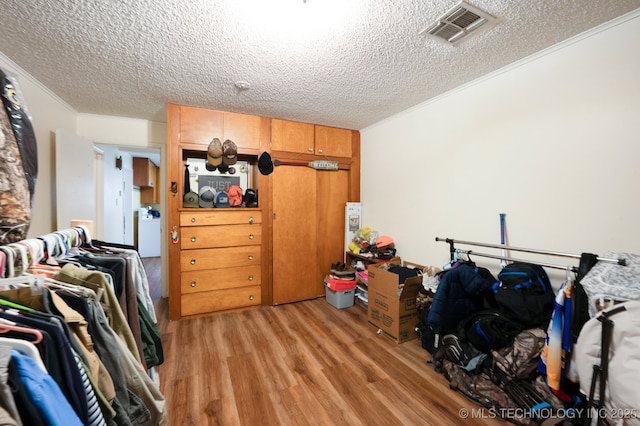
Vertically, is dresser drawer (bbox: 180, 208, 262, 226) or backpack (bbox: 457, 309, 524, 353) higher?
dresser drawer (bbox: 180, 208, 262, 226)

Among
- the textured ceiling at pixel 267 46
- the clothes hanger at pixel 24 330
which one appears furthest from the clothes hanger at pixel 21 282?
the textured ceiling at pixel 267 46

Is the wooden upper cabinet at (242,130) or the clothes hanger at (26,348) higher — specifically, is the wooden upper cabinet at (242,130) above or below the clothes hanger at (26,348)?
above

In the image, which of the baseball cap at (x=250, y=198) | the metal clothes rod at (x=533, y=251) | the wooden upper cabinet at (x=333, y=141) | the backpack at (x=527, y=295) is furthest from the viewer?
the wooden upper cabinet at (x=333, y=141)

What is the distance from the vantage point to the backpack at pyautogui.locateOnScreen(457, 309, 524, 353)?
174 cm

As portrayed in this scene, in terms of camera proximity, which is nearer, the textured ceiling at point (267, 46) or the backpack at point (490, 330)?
the textured ceiling at point (267, 46)

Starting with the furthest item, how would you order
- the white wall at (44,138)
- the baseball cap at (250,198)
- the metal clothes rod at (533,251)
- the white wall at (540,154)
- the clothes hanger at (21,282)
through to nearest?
1. the baseball cap at (250,198)
2. the white wall at (44,138)
3. the white wall at (540,154)
4. the metal clothes rod at (533,251)
5. the clothes hanger at (21,282)

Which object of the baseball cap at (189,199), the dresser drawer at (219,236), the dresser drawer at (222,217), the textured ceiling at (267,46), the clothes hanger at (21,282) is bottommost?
the dresser drawer at (219,236)

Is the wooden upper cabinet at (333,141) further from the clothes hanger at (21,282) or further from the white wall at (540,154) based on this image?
the clothes hanger at (21,282)

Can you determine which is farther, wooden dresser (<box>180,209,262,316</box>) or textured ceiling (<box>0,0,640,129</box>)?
wooden dresser (<box>180,209,262,316</box>)

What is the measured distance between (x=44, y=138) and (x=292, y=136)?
2457 millimetres

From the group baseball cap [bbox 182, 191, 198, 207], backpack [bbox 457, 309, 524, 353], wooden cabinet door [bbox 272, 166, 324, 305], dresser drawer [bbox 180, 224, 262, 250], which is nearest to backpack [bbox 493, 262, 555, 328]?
backpack [bbox 457, 309, 524, 353]

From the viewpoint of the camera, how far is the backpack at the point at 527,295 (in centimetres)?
167

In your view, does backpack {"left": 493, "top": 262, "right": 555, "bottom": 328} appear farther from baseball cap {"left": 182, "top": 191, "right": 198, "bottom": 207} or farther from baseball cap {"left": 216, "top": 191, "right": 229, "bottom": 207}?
baseball cap {"left": 182, "top": 191, "right": 198, "bottom": 207}

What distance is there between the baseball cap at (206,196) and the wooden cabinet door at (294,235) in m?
0.73
